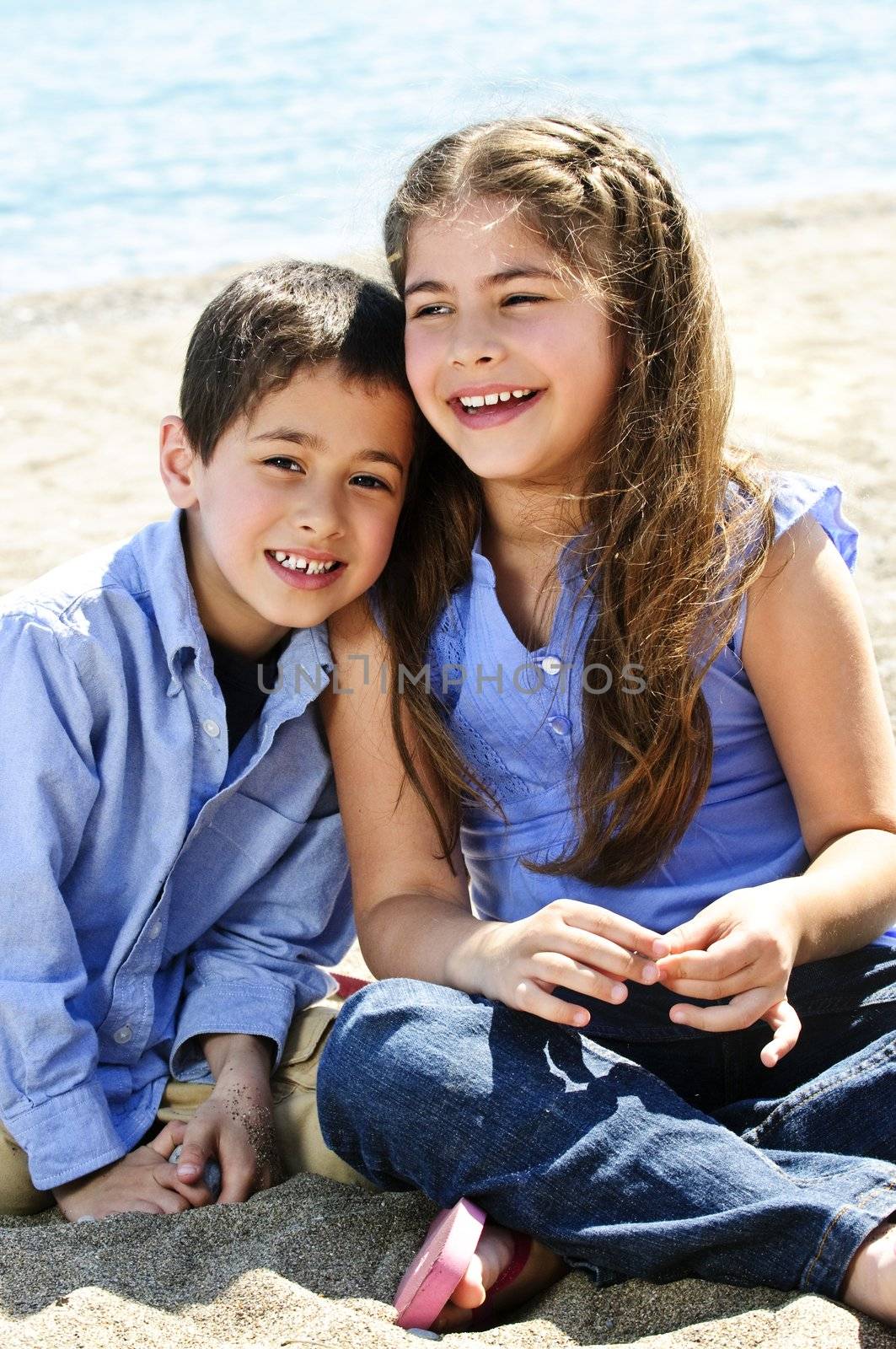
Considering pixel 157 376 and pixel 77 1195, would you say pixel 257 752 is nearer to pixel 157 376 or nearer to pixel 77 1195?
pixel 77 1195

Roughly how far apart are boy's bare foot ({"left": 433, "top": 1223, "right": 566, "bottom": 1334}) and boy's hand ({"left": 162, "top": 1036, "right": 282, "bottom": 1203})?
16.9 inches

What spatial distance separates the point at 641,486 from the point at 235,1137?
111 centimetres

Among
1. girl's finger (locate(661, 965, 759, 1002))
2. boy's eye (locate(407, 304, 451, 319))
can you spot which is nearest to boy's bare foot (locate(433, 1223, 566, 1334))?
girl's finger (locate(661, 965, 759, 1002))

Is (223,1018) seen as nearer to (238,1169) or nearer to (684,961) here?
(238,1169)

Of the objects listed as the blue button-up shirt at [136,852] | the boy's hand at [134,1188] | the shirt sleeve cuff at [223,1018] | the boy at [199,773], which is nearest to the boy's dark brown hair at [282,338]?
the boy at [199,773]

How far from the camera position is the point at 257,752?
245 cm

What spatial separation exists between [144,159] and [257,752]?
39.2ft

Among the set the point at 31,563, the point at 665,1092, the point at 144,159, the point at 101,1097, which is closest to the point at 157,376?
the point at 31,563

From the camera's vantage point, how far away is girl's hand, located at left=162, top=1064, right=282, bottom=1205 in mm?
2176

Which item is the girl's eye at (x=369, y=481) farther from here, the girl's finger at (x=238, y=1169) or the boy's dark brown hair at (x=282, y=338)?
the girl's finger at (x=238, y=1169)

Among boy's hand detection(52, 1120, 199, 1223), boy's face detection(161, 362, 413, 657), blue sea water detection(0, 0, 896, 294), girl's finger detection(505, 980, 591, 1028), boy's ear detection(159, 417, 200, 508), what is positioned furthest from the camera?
blue sea water detection(0, 0, 896, 294)

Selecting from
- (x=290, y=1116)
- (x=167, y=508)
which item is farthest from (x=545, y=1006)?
(x=167, y=508)

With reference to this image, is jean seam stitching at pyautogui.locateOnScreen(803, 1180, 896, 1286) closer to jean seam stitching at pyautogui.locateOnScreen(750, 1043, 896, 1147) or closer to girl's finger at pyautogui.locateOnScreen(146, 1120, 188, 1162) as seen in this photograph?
jean seam stitching at pyautogui.locateOnScreen(750, 1043, 896, 1147)

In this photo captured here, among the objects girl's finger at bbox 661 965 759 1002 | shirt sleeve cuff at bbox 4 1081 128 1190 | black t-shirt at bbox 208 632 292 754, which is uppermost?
black t-shirt at bbox 208 632 292 754
